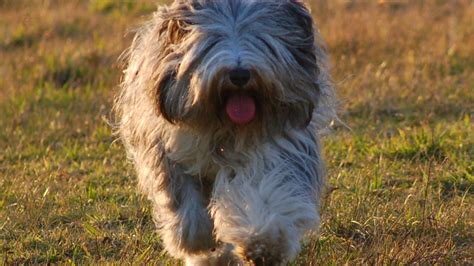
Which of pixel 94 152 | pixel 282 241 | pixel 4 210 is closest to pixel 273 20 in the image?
pixel 282 241

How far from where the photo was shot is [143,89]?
19.6 feet

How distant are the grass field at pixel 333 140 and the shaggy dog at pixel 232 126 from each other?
435 millimetres

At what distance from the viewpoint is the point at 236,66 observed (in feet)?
17.4

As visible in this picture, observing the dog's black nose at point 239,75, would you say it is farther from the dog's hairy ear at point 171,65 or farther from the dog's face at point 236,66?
the dog's hairy ear at point 171,65

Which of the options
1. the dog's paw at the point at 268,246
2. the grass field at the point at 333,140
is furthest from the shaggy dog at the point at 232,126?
the grass field at the point at 333,140

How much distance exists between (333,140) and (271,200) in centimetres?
344

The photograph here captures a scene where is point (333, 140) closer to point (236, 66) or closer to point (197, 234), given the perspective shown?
point (197, 234)

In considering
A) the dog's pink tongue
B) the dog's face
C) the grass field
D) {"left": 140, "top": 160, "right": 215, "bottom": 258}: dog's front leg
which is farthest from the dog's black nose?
the grass field

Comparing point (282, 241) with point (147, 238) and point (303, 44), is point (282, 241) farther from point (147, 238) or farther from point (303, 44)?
point (147, 238)

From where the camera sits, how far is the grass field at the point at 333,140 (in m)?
6.49

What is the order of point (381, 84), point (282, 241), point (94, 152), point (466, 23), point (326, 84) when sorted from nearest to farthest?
point (282, 241), point (326, 84), point (94, 152), point (381, 84), point (466, 23)

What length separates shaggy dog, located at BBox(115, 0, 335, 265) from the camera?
5.33 metres

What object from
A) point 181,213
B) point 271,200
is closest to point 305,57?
point 271,200

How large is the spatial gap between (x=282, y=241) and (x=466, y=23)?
7.50 metres
